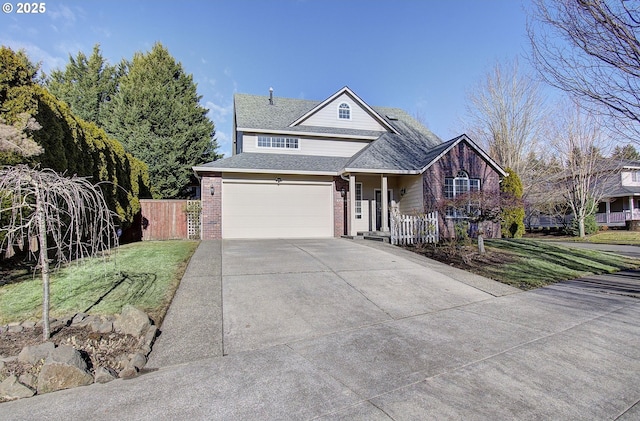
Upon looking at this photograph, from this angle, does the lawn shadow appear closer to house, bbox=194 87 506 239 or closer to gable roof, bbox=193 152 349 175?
house, bbox=194 87 506 239

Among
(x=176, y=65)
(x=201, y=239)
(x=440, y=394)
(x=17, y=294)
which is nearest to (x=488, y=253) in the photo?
(x=440, y=394)

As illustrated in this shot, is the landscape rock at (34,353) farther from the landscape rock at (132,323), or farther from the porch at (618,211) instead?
the porch at (618,211)

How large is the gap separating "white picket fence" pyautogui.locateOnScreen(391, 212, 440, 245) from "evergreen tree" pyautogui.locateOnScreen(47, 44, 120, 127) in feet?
71.2

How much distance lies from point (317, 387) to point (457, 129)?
86.0ft

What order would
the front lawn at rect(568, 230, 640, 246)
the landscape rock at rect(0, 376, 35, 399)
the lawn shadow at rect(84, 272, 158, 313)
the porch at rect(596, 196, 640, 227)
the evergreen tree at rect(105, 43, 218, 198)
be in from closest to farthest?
the landscape rock at rect(0, 376, 35, 399) → the lawn shadow at rect(84, 272, 158, 313) → the front lawn at rect(568, 230, 640, 246) → the evergreen tree at rect(105, 43, 218, 198) → the porch at rect(596, 196, 640, 227)

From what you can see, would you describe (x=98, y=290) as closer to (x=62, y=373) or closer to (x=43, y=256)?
(x=43, y=256)

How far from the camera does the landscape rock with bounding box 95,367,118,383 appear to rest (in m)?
3.18

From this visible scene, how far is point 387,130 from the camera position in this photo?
18094 mm

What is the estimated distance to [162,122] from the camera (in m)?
21.7

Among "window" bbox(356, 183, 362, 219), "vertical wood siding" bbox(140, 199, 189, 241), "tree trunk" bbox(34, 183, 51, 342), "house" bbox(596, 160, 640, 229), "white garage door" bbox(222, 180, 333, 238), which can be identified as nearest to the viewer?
"tree trunk" bbox(34, 183, 51, 342)

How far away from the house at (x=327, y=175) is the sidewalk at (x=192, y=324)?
7.16 m

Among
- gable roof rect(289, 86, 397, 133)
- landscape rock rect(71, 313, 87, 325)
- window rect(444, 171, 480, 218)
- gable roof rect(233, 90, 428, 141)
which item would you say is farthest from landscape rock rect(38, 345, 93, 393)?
gable roof rect(289, 86, 397, 133)

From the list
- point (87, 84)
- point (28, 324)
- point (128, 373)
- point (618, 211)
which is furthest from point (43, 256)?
point (618, 211)

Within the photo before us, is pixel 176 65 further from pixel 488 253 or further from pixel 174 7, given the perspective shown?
pixel 488 253
